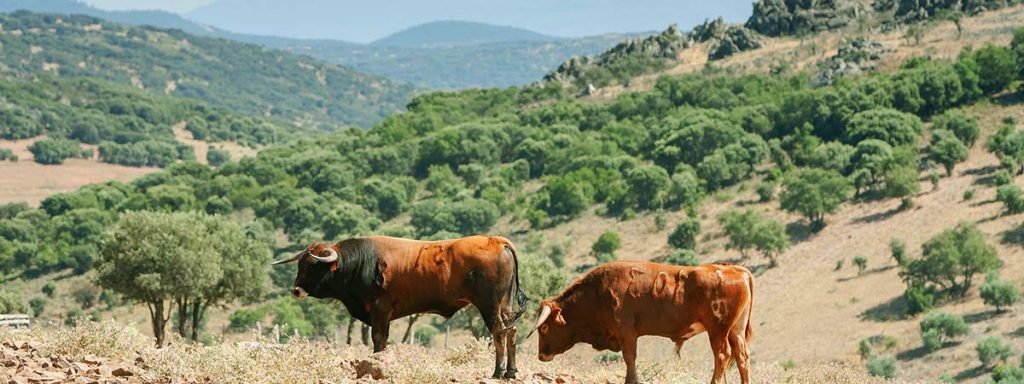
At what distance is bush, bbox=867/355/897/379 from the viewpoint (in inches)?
1889

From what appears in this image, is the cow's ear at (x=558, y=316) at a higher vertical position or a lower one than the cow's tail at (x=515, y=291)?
lower

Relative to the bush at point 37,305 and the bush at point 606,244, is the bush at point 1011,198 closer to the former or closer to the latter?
the bush at point 606,244

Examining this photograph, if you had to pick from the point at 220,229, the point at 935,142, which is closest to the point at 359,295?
the point at 220,229

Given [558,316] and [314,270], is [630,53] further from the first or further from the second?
[558,316]

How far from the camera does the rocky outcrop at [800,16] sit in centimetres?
15712

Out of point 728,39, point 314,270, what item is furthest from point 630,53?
point 314,270

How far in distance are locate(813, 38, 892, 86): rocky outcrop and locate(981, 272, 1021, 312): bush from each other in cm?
6637

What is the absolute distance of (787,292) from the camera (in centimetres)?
7031

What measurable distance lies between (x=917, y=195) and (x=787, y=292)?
1870 centimetres

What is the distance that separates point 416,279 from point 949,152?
3126 inches

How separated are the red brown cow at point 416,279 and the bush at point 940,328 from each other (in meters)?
46.0

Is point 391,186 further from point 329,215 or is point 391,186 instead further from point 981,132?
point 981,132

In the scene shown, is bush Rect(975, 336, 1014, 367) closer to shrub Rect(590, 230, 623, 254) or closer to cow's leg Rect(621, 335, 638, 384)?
shrub Rect(590, 230, 623, 254)

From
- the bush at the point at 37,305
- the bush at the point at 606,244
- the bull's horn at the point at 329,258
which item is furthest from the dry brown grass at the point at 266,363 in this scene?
the bush at the point at 37,305
